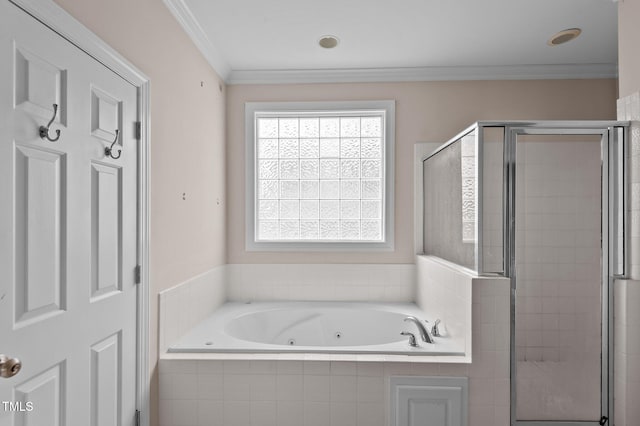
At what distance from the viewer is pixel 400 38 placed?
2709 mm

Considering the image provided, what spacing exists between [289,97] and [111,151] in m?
1.99

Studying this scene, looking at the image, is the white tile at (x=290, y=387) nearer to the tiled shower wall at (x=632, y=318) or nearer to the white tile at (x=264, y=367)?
the white tile at (x=264, y=367)

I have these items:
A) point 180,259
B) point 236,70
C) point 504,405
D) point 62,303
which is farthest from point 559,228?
point 236,70

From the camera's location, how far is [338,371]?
6.66 feet

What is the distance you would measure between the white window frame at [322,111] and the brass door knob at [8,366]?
232 centimetres

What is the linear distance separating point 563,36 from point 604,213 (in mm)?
1332

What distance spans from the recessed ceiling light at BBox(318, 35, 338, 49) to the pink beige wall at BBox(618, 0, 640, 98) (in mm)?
1616

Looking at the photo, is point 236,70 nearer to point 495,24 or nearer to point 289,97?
point 289,97

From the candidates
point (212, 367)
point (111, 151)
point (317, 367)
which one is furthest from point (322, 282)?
point (111, 151)

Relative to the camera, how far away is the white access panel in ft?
6.61

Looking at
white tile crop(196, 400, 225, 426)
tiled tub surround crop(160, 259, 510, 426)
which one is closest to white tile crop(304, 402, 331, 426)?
tiled tub surround crop(160, 259, 510, 426)

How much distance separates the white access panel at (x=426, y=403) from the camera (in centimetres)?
202

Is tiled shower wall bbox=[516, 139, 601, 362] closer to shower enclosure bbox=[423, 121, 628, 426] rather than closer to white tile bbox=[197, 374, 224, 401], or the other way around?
shower enclosure bbox=[423, 121, 628, 426]

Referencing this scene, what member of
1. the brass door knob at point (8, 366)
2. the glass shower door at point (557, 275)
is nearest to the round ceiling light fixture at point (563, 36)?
the glass shower door at point (557, 275)
